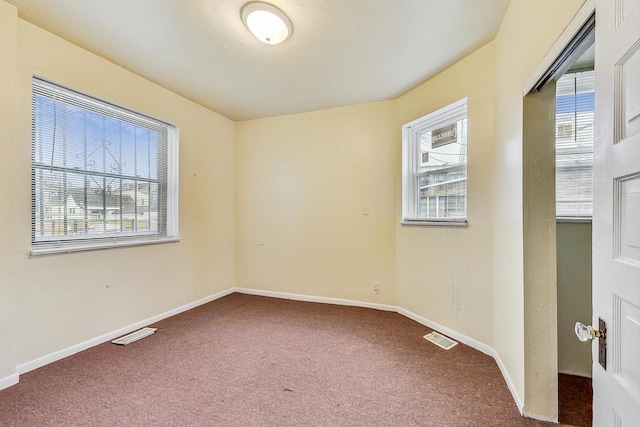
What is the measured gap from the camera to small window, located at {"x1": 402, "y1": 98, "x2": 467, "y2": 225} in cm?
271

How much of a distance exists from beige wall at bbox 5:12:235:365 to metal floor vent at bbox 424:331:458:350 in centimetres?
276

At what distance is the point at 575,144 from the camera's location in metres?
2.05

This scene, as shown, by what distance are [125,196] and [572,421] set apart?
152 inches

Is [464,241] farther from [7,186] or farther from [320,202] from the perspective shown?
[7,186]

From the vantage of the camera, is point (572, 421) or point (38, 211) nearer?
point (572, 421)

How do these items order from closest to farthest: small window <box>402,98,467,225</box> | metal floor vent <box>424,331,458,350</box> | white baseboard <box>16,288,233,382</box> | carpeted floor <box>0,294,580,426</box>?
carpeted floor <box>0,294,580,426</box>
white baseboard <box>16,288,233,382</box>
metal floor vent <box>424,331,458,350</box>
small window <box>402,98,467,225</box>

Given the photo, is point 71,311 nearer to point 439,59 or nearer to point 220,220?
point 220,220

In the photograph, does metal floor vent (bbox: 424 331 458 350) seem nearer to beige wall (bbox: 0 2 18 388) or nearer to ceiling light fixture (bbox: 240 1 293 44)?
ceiling light fixture (bbox: 240 1 293 44)

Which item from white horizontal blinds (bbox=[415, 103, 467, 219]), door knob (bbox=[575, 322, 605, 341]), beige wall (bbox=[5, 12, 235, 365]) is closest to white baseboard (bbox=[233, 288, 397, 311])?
beige wall (bbox=[5, 12, 235, 365])

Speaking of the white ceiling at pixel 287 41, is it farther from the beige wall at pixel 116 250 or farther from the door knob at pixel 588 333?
the door knob at pixel 588 333

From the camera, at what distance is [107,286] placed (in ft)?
8.54

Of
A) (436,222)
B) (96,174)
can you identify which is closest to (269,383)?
(436,222)

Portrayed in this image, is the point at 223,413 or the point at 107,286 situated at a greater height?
the point at 107,286

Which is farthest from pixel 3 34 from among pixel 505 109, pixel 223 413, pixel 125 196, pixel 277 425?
pixel 505 109
